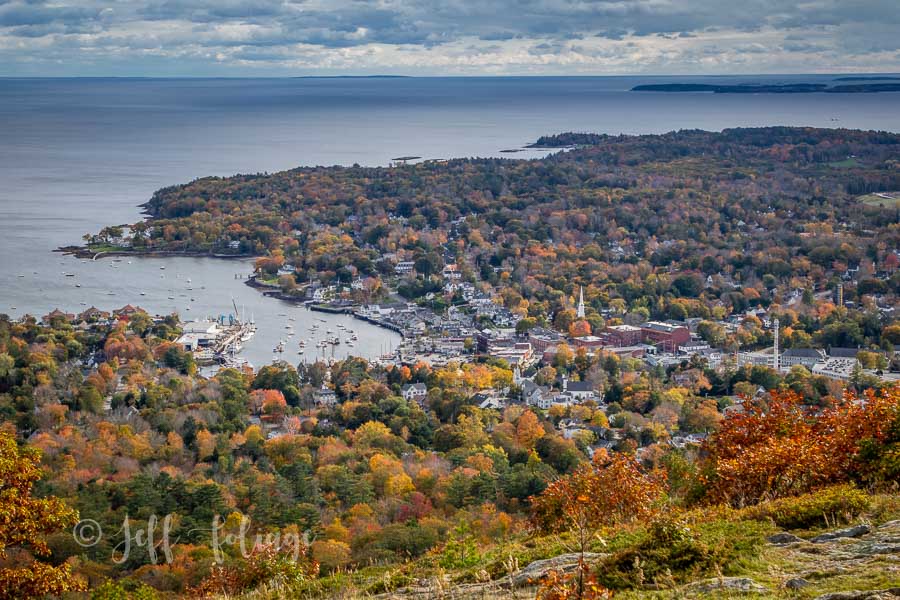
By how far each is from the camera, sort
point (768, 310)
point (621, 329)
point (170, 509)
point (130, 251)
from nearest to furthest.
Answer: point (170, 509), point (621, 329), point (768, 310), point (130, 251)

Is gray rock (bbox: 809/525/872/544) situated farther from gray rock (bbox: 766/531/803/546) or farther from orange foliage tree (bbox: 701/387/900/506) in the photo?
orange foliage tree (bbox: 701/387/900/506)

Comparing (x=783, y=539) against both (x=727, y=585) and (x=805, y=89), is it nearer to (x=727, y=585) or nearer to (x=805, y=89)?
(x=727, y=585)

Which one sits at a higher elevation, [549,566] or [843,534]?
[843,534]

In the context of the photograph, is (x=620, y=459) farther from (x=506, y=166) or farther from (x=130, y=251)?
(x=506, y=166)

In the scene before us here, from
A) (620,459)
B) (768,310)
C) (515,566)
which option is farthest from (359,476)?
(768,310)

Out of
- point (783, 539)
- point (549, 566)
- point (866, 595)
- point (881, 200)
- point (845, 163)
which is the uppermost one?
point (866, 595)

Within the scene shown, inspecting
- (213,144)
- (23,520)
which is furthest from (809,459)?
(213,144)

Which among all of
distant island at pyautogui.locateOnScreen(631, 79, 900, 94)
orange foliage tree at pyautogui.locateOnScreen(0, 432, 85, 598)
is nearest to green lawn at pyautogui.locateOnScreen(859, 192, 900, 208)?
orange foliage tree at pyautogui.locateOnScreen(0, 432, 85, 598)

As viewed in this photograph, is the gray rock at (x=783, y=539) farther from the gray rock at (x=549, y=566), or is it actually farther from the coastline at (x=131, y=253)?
the coastline at (x=131, y=253)
